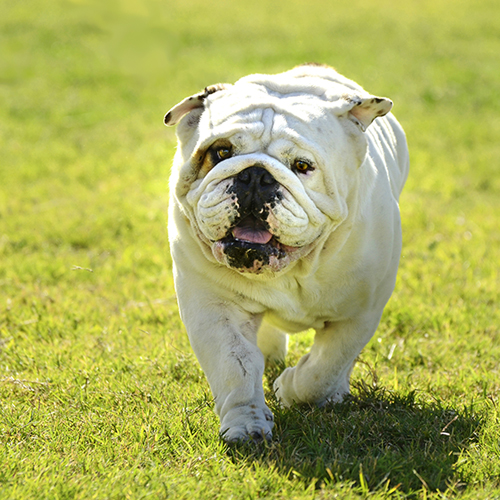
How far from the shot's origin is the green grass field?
319 centimetres

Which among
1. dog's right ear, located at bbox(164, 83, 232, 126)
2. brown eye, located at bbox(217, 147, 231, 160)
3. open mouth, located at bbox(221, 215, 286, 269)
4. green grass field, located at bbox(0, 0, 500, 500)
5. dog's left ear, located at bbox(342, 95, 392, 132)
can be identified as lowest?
green grass field, located at bbox(0, 0, 500, 500)

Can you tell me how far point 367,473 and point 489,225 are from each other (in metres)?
5.35

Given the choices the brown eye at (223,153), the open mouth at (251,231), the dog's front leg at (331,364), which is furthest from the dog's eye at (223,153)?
the dog's front leg at (331,364)

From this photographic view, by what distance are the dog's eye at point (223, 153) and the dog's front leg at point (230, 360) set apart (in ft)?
2.39

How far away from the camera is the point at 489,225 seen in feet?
26.0

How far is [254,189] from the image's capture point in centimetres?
341

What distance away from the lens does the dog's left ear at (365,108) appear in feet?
12.0

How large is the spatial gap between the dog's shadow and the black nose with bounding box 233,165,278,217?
110 centimetres

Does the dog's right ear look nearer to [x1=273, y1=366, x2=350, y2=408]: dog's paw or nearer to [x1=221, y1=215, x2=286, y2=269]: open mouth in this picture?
[x1=221, y1=215, x2=286, y2=269]: open mouth

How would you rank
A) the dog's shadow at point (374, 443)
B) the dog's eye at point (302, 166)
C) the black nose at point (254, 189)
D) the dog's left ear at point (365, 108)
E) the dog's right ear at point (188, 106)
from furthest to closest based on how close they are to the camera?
the dog's right ear at point (188, 106)
the dog's left ear at point (365, 108)
the dog's eye at point (302, 166)
the black nose at point (254, 189)
the dog's shadow at point (374, 443)

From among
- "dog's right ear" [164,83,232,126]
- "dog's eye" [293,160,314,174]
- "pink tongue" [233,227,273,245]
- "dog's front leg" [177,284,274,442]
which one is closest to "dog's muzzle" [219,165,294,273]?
"pink tongue" [233,227,273,245]

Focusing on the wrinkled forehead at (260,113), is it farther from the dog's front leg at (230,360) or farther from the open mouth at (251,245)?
the dog's front leg at (230,360)

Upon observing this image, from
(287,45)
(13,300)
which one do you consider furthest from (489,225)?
(287,45)

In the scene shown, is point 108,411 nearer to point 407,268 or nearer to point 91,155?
point 407,268
